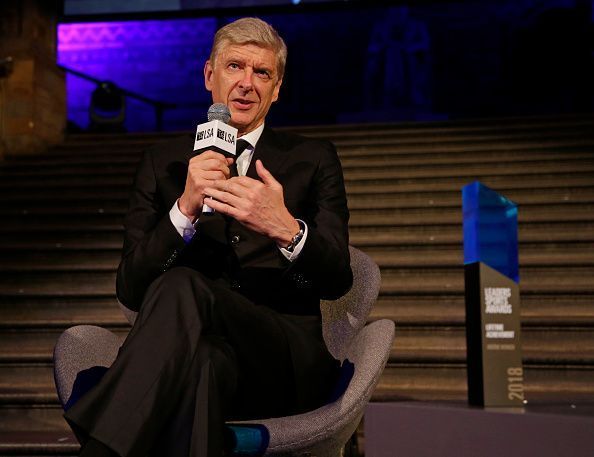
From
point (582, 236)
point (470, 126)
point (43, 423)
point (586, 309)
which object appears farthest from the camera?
point (470, 126)

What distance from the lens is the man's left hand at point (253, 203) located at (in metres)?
1.71

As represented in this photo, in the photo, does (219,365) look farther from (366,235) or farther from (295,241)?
(366,235)

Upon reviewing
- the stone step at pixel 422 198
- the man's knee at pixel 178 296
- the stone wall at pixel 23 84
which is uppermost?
the stone wall at pixel 23 84

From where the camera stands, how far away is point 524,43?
34.1 feet

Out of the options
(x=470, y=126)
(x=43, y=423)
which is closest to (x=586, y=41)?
(x=470, y=126)

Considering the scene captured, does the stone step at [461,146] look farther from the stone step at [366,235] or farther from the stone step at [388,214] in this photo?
the stone step at [366,235]

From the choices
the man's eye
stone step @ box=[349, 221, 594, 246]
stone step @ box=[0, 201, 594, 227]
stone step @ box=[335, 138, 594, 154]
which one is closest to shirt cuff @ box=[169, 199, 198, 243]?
the man's eye

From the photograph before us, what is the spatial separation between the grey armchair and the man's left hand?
383 millimetres

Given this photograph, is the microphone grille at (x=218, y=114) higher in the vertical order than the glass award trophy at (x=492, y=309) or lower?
higher

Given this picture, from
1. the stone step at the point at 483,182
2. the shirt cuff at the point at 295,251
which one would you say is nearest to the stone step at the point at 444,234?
the stone step at the point at 483,182

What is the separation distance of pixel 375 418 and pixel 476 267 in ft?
1.39

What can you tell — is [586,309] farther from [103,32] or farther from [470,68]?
[103,32]

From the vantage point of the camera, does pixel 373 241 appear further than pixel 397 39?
No

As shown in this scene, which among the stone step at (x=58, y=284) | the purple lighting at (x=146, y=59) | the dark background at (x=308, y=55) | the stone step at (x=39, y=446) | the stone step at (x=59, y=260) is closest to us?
the stone step at (x=39, y=446)
